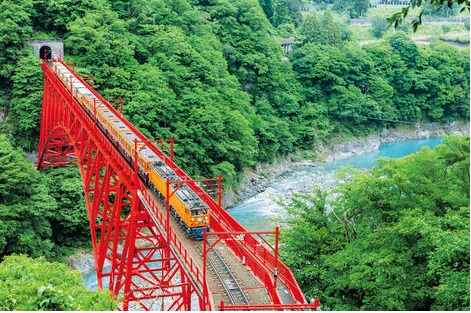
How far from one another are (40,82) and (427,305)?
30.4m

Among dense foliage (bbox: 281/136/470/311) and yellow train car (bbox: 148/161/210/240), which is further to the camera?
yellow train car (bbox: 148/161/210/240)

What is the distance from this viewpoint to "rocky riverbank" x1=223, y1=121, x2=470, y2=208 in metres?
47.8

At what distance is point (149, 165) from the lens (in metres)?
23.4

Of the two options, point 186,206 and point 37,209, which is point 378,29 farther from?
point 186,206

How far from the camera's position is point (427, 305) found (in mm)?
19453

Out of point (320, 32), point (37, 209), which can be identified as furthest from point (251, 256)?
point (320, 32)

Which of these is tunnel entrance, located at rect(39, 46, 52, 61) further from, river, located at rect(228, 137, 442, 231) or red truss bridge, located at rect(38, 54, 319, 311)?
river, located at rect(228, 137, 442, 231)

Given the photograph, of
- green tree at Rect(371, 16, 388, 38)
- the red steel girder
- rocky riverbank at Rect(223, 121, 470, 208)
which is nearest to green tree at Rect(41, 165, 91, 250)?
the red steel girder

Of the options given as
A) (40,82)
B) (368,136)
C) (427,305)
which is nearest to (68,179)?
(40,82)

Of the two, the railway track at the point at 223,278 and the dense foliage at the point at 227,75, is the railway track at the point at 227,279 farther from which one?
the dense foliage at the point at 227,75

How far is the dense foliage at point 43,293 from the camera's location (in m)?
11.6

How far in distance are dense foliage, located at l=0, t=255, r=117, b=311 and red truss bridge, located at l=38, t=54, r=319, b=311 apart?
1.25m

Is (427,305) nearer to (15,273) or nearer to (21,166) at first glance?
(15,273)

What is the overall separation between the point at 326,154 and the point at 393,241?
39.4m
